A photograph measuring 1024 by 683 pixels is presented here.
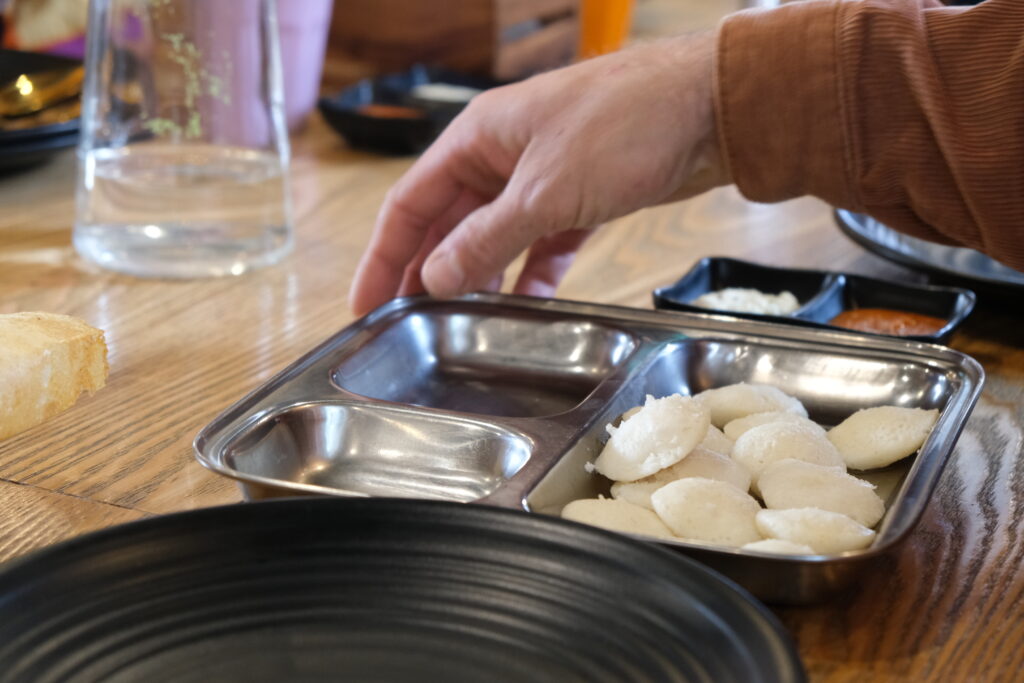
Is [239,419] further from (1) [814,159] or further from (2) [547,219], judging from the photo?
(1) [814,159]

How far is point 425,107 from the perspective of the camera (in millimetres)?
1962

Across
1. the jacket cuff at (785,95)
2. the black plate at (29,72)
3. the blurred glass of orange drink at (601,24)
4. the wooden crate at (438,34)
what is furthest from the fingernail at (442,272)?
the blurred glass of orange drink at (601,24)

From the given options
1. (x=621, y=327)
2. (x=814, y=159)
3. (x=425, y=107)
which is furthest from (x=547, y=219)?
(x=425, y=107)

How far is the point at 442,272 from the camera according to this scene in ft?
3.35

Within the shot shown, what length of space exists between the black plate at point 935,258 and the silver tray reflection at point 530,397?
25 cm

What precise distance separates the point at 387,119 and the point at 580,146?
0.86 meters

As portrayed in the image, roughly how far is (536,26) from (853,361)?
1635 mm

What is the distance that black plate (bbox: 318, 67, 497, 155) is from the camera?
1.80 meters

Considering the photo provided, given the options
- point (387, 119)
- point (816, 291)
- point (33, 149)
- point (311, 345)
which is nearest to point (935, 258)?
point (816, 291)

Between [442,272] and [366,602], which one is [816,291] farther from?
[366,602]

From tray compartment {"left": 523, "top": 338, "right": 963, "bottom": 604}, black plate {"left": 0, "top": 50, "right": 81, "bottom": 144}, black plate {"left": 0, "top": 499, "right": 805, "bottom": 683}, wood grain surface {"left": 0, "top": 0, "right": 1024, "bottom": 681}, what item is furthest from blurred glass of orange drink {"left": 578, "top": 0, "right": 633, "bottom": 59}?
black plate {"left": 0, "top": 499, "right": 805, "bottom": 683}

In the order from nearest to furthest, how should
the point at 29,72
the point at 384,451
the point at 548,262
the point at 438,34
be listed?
the point at 384,451 → the point at 548,262 → the point at 29,72 → the point at 438,34

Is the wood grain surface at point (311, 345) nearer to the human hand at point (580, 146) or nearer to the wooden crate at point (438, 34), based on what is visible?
the human hand at point (580, 146)

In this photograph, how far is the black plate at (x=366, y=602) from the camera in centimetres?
54
